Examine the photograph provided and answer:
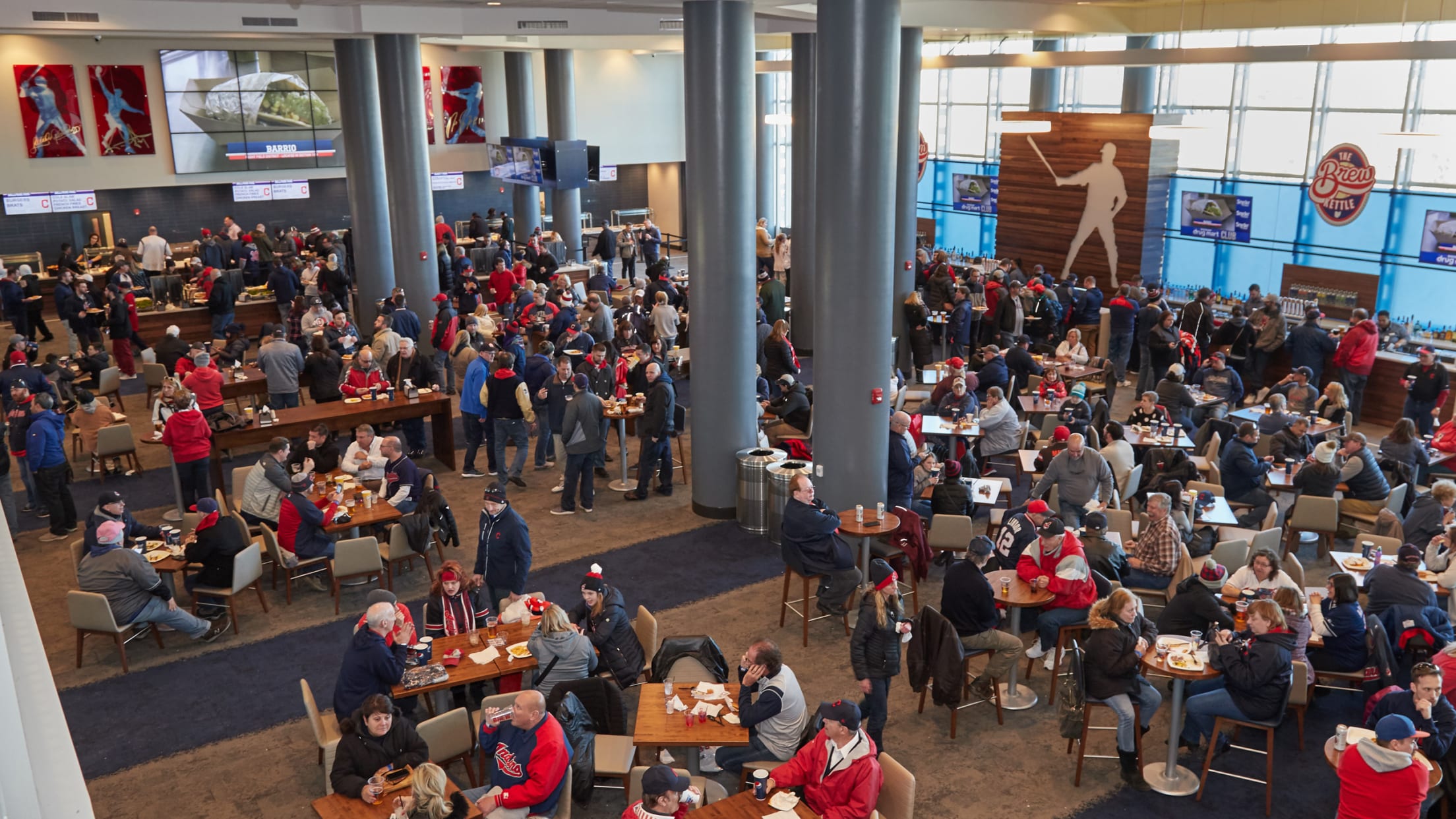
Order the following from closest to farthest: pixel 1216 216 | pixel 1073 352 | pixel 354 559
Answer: pixel 354 559
pixel 1073 352
pixel 1216 216

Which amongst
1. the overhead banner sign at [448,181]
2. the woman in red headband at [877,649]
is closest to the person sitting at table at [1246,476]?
Result: the woman in red headband at [877,649]

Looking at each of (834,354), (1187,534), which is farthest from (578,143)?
(1187,534)

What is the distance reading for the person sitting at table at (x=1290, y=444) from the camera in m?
10.5

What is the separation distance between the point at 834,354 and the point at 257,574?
514 centimetres

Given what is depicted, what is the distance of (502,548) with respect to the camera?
8273 mm

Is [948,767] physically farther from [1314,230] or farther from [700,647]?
[1314,230]

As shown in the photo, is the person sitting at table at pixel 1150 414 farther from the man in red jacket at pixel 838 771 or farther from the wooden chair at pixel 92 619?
the wooden chair at pixel 92 619

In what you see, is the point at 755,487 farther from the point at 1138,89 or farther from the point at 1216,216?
the point at 1138,89

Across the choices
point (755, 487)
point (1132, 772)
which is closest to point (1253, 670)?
point (1132, 772)

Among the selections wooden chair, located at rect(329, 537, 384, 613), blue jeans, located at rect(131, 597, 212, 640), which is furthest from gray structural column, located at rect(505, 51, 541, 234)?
blue jeans, located at rect(131, 597, 212, 640)

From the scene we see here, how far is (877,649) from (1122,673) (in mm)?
1467

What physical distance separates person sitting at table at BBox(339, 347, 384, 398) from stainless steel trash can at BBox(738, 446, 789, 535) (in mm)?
4367

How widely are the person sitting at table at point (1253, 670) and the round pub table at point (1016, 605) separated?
1165mm

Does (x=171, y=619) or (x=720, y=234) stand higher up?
(x=720, y=234)
